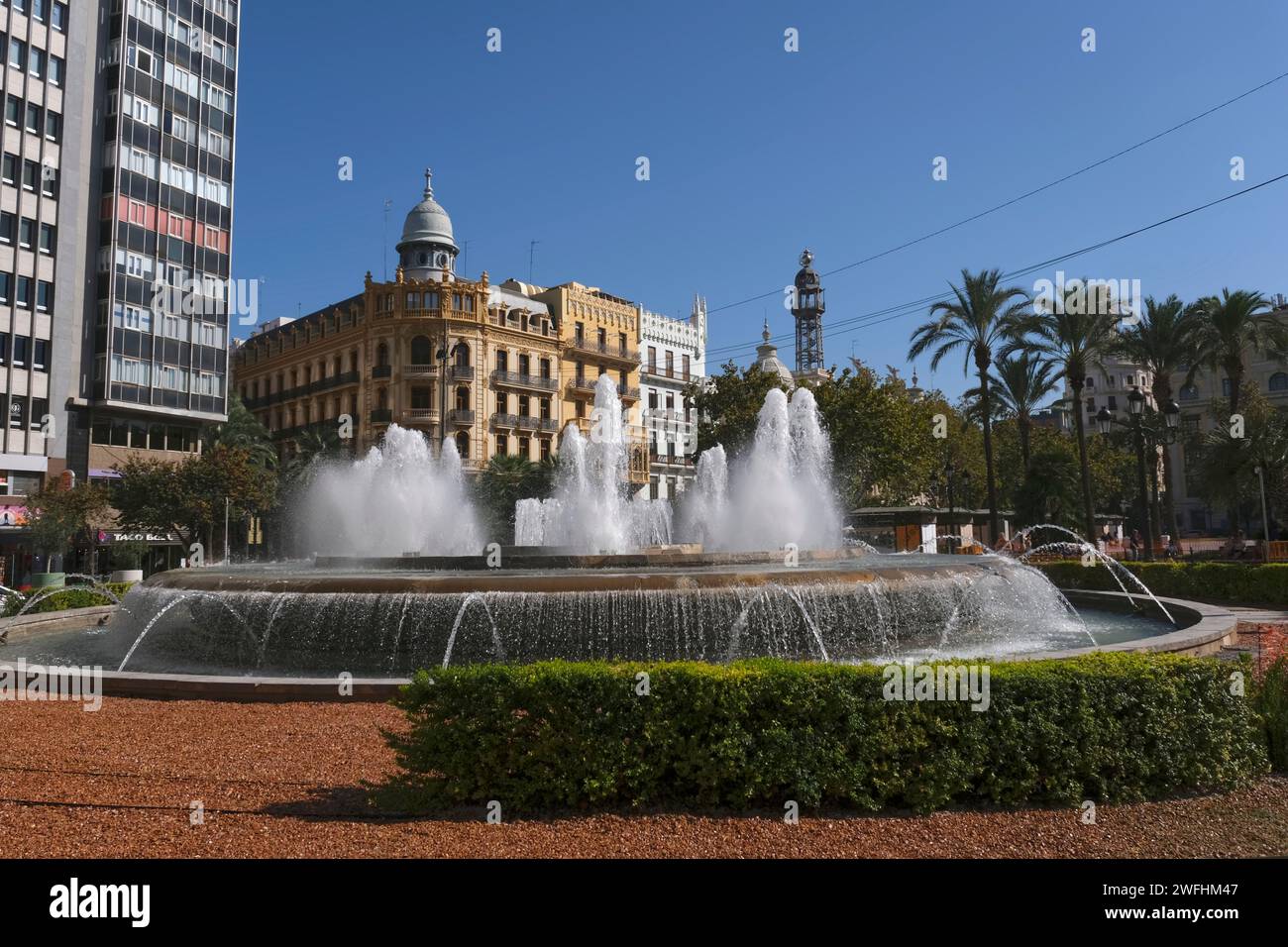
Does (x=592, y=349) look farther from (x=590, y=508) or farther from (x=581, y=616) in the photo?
(x=581, y=616)

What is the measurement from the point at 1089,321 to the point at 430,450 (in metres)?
36.1

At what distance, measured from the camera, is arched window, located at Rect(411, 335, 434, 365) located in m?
52.8

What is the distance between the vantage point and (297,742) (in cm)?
768

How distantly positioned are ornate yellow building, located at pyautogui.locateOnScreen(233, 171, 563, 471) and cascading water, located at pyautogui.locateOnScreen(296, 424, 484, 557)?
13.8m

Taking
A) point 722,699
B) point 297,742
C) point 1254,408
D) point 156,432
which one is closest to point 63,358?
point 156,432

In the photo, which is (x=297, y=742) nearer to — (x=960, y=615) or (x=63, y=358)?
(x=960, y=615)

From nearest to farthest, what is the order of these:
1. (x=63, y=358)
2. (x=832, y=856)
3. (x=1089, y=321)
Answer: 1. (x=832, y=856)
2. (x=1089, y=321)
3. (x=63, y=358)

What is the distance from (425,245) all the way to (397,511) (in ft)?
97.6

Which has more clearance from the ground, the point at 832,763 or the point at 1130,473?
the point at 1130,473

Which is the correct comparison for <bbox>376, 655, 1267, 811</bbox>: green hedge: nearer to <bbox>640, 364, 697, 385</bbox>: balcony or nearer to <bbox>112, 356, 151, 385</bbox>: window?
<bbox>112, 356, 151, 385</bbox>: window

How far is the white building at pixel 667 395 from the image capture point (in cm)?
6719

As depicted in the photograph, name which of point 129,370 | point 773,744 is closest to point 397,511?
point 129,370

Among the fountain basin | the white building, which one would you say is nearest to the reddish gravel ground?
the fountain basin

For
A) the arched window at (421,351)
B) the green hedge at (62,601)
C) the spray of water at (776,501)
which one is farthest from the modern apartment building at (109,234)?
the spray of water at (776,501)
